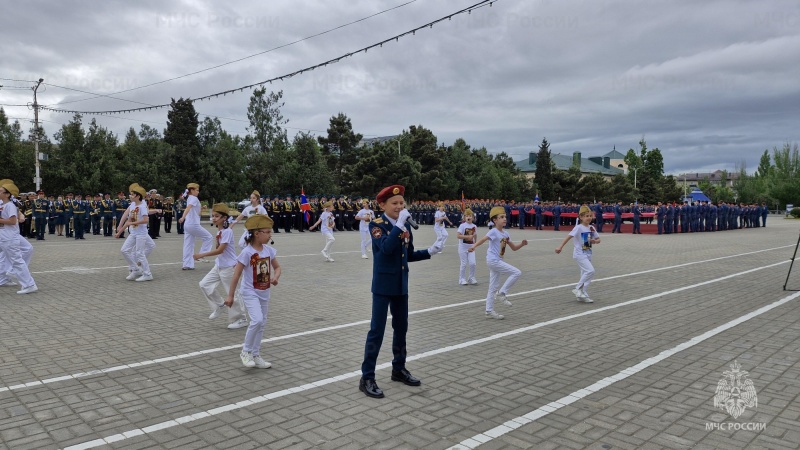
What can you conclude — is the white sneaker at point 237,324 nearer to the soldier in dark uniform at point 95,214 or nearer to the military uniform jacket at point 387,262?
the military uniform jacket at point 387,262

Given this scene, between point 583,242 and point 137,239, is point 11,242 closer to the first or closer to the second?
point 137,239

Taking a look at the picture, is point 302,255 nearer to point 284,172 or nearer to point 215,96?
point 215,96

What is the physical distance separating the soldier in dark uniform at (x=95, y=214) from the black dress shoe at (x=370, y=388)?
76.8 feet

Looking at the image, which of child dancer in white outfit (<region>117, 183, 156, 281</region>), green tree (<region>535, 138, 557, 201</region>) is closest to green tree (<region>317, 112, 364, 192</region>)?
green tree (<region>535, 138, 557, 201</region>)

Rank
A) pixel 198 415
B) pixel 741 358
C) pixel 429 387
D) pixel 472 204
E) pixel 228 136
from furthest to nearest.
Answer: pixel 228 136 < pixel 472 204 < pixel 741 358 < pixel 429 387 < pixel 198 415

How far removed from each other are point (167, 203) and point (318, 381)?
23920mm

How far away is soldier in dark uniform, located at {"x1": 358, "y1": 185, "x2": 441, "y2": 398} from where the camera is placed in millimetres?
4902

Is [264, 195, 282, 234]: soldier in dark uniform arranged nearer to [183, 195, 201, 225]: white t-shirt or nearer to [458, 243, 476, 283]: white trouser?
[183, 195, 201, 225]: white t-shirt

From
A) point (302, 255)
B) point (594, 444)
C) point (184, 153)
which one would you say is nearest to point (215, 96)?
point (302, 255)

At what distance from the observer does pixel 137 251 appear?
11.4 m

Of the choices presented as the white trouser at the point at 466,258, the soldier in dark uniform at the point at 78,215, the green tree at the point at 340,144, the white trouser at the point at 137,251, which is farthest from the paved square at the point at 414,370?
the green tree at the point at 340,144

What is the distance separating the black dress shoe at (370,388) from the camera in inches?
193

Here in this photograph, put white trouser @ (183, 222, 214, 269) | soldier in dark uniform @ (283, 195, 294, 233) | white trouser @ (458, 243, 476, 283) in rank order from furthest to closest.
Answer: soldier in dark uniform @ (283, 195, 294, 233), white trouser @ (183, 222, 214, 269), white trouser @ (458, 243, 476, 283)

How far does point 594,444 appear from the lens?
157 inches
